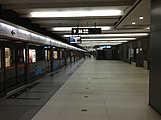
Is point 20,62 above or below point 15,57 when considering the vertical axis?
below

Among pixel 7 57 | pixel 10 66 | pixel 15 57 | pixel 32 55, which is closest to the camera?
pixel 7 57

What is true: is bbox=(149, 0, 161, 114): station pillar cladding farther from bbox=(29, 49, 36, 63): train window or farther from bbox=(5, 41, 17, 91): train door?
bbox=(29, 49, 36, 63): train window

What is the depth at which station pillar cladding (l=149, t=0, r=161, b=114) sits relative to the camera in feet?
13.9

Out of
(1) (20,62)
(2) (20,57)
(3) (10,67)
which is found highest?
(2) (20,57)

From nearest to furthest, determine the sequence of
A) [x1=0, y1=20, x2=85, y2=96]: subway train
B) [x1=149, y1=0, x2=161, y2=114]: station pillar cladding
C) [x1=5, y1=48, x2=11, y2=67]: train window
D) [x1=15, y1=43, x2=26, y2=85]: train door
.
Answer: [x1=149, y1=0, x2=161, y2=114]: station pillar cladding, [x1=0, y1=20, x2=85, y2=96]: subway train, [x1=5, y1=48, x2=11, y2=67]: train window, [x1=15, y1=43, x2=26, y2=85]: train door

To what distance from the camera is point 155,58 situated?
452 cm

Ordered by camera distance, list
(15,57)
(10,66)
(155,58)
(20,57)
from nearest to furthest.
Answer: (155,58) → (10,66) → (15,57) → (20,57)

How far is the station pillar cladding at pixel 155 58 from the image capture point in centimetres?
423

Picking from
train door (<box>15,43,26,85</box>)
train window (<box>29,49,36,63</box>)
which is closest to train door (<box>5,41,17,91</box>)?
train door (<box>15,43,26,85</box>)

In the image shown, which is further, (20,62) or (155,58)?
(20,62)

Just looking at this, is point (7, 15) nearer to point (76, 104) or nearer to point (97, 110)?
point (76, 104)

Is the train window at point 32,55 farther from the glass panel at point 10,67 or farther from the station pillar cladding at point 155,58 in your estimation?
the station pillar cladding at point 155,58

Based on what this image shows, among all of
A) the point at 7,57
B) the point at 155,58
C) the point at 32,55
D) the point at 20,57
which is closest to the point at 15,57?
the point at 20,57

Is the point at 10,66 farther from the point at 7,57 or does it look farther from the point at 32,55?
the point at 32,55
